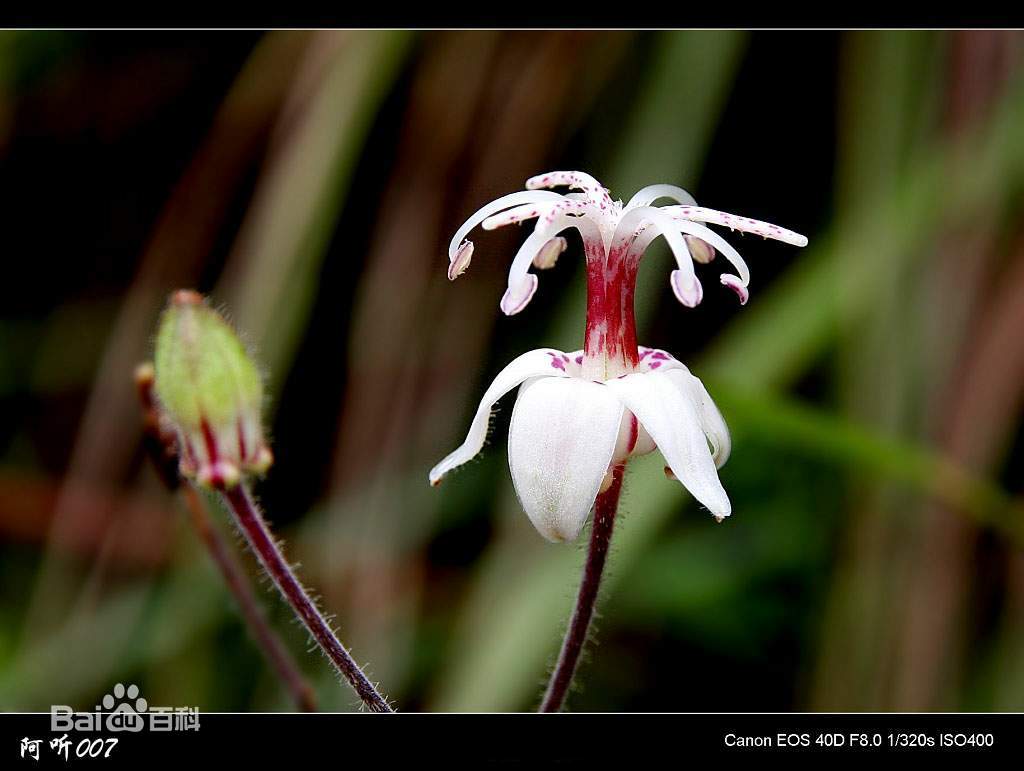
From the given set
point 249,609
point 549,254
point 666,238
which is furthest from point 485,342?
point 666,238

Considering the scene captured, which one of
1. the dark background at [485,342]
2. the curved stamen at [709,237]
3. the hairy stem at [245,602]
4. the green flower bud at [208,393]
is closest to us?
the green flower bud at [208,393]

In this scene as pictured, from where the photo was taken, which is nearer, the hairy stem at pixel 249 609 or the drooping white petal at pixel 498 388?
the drooping white petal at pixel 498 388

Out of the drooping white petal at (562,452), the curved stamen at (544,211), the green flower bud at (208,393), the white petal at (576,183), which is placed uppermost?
the white petal at (576,183)

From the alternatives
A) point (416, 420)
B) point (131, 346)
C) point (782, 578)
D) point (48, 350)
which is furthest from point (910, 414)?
point (48, 350)

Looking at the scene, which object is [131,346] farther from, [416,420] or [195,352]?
[195,352]

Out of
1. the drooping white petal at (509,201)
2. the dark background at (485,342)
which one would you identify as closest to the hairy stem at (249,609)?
the drooping white petal at (509,201)

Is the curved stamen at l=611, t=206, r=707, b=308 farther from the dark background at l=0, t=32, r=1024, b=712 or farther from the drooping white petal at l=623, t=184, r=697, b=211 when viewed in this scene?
the dark background at l=0, t=32, r=1024, b=712

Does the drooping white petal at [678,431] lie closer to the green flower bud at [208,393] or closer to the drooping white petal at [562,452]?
the drooping white petal at [562,452]

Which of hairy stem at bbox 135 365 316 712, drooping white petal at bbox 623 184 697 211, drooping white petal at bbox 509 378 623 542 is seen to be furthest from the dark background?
drooping white petal at bbox 509 378 623 542
